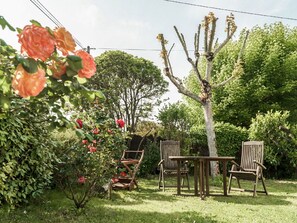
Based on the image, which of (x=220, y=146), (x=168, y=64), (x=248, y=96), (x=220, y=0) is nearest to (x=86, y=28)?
(x=168, y=64)

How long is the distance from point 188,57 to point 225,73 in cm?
582

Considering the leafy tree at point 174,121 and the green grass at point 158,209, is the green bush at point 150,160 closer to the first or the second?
the leafy tree at point 174,121

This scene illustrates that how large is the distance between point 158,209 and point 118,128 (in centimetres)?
175

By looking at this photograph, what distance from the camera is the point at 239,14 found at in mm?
13219

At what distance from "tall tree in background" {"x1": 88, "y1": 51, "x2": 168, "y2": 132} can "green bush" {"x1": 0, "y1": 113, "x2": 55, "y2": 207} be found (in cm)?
1161

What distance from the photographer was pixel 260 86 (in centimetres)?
1503

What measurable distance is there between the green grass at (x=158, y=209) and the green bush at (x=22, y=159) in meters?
0.32

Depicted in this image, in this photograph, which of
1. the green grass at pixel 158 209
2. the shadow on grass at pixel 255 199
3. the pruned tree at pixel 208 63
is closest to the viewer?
the green grass at pixel 158 209

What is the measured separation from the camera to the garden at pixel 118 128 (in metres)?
0.85


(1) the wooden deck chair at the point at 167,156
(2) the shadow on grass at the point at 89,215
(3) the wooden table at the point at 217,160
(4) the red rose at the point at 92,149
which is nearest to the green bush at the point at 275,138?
(1) the wooden deck chair at the point at 167,156

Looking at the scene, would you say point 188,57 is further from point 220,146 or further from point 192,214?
point 192,214

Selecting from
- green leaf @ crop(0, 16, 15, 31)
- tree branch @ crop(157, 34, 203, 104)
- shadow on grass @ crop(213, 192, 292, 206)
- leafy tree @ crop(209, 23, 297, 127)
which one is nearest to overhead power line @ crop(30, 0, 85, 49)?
tree branch @ crop(157, 34, 203, 104)

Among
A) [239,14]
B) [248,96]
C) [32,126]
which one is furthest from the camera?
[248,96]

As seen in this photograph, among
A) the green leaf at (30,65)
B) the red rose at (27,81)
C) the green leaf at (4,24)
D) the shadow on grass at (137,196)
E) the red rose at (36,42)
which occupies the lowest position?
the shadow on grass at (137,196)
